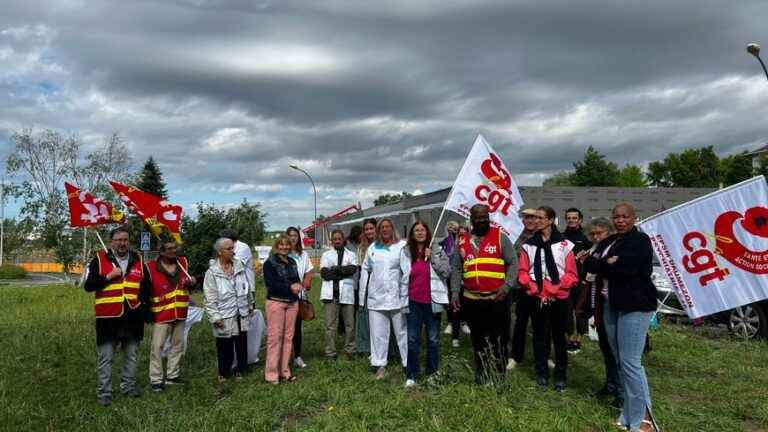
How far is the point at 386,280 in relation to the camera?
245 inches

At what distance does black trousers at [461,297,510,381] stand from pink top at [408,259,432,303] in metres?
0.44

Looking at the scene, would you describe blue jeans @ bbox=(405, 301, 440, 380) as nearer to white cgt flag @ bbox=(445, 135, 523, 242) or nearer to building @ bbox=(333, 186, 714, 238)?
white cgt flag @ bbox=(445, 135, 523, 242)

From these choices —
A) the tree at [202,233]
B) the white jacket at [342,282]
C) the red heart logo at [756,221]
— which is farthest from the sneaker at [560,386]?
the tree at [202,233]

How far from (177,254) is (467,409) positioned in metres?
3.82

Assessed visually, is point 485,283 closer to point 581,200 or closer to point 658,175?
point 581,200

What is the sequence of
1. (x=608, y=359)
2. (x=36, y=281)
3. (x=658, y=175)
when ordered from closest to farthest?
(x=608, y=359) < (x=36, y=281) < (x=658, y=175)

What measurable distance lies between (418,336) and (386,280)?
720mm

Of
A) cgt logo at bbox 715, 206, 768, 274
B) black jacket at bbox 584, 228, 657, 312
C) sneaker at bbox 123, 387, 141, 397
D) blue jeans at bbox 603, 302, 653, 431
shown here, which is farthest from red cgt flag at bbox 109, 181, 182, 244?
cgt logo at bbox 715, 206, 768, 274

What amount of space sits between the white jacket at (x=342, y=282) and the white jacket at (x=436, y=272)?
1418 mm

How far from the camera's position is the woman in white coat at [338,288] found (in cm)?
741

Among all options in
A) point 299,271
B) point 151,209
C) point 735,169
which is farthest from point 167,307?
point 735,169

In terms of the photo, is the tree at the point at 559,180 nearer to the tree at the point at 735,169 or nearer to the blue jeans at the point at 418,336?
the tree at the point at 735,169

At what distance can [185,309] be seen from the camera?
6535mm

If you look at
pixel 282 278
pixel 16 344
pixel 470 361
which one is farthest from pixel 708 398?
pixel 16 344
